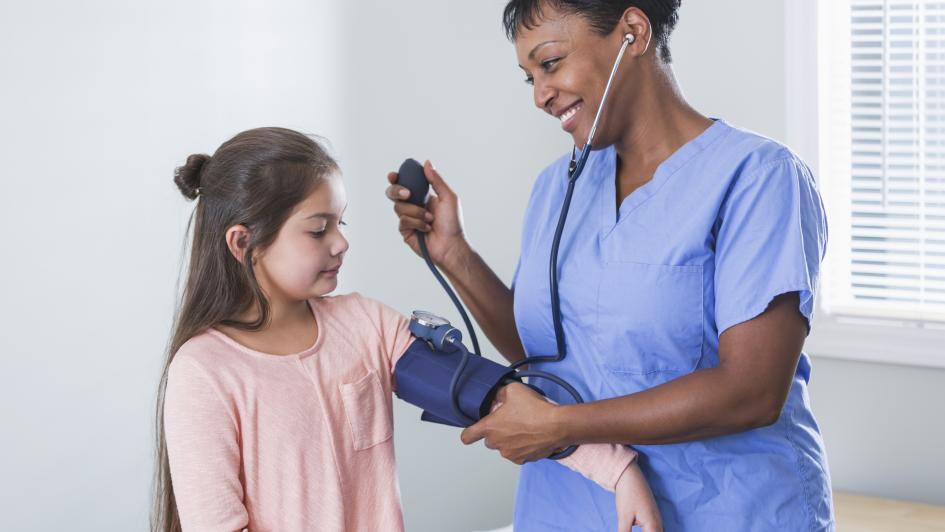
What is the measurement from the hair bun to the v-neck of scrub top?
54 centimetres

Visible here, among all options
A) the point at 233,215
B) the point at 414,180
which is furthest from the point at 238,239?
the point at 414,180

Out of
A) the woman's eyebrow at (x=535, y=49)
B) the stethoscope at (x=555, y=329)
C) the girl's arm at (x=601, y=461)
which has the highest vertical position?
the woman's eyebrow at (x=535, y=49)

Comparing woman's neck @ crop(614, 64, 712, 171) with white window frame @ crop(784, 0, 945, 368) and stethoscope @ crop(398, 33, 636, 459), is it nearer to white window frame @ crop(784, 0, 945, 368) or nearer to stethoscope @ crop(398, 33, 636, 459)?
stethoscope @ crop(398, 33, 636, 459)

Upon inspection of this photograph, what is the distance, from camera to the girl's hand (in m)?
1.10

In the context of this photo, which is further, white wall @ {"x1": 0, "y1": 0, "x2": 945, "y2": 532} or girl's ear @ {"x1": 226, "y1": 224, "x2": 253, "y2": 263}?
white wall @ {"x1": 0, "y1": 0, "x2": 945, "y2": 532}

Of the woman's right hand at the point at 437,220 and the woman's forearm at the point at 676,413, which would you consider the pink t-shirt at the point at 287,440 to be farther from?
the woman's right hand at the point at 437,220

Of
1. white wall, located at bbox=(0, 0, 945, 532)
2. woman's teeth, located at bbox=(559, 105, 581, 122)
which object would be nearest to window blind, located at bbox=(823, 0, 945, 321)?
white wall, located at bbox=(0, 0, 945, 532)

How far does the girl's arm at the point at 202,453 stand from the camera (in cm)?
107

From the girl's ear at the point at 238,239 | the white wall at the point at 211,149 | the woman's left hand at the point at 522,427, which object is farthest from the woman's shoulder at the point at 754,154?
the white wall at the point at 211,149

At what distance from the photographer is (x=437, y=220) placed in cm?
142

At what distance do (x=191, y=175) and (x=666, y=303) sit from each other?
0.64 meters

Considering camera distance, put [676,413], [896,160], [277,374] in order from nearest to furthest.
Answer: [676,413] → [277,374] → [896,160]

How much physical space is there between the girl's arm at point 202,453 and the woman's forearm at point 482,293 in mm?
436

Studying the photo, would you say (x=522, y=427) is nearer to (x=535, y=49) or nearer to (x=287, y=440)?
(x=287, y=440)
